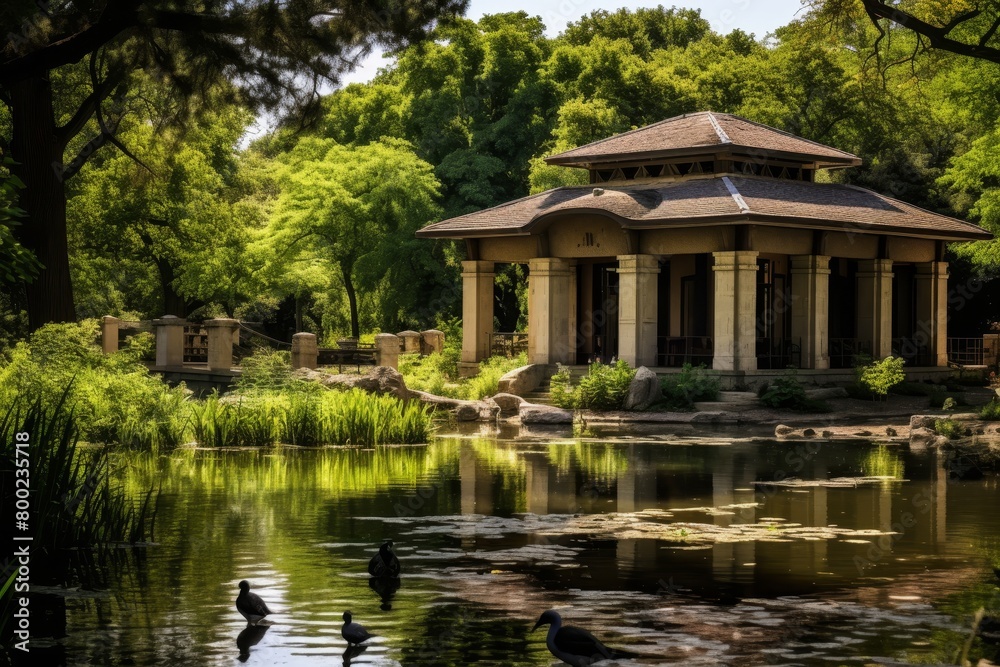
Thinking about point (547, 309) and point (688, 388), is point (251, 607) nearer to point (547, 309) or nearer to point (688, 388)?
point (688, 388)

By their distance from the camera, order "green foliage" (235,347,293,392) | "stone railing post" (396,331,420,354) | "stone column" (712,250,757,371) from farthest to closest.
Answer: "stone railing post" (396,331,420,354), "stone column" (712,250,757,371), "green foliage" (235,347,293,392)

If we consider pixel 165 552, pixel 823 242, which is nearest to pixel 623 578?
pixel 165 552

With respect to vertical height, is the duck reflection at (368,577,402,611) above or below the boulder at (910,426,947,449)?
below

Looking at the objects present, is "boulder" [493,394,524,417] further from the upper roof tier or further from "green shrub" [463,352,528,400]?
the upper roof tier

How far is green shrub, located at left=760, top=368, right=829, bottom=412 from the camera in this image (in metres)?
35.0

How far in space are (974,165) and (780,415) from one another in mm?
13859

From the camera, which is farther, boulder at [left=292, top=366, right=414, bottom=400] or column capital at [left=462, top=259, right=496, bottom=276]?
column capital at [left=462, top=259, right=496, bottom=276]

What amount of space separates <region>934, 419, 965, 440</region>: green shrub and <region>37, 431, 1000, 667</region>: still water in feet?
16.3

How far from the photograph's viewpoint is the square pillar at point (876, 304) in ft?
138

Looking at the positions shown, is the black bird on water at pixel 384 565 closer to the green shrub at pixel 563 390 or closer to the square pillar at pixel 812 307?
the green shrub at pixel 563 390

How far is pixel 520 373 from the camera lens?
3922cm

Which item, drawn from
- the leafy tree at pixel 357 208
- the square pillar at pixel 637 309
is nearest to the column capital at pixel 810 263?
the square pillar at pixel 637 309

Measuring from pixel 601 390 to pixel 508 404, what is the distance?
2.50m

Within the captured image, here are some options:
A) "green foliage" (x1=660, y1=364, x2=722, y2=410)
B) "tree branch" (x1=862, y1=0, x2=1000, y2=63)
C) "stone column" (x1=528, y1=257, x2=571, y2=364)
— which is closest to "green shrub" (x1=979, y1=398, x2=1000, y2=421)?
"green foliage" (x1=660, y1=364, x2=722, y2=410)
